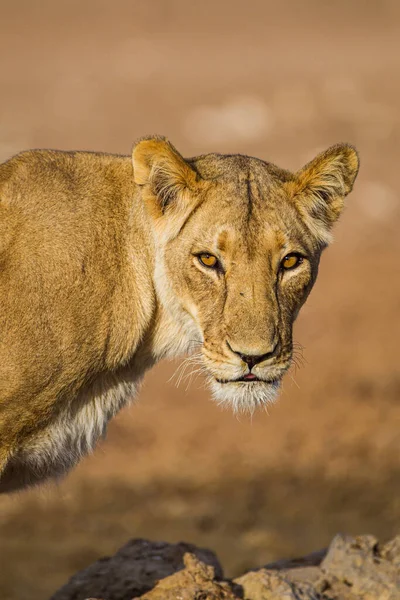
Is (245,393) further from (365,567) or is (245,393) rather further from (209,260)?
(365,567)

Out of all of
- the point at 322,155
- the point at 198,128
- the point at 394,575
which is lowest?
the point at 394,575

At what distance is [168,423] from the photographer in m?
11.6

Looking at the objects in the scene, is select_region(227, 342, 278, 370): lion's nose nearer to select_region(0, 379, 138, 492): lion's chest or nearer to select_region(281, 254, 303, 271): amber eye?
select_region(281, 254, 303, 271): amber eye

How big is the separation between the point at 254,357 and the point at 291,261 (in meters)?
0.54

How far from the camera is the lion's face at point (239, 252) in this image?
4.49 metres

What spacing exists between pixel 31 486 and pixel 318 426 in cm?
706

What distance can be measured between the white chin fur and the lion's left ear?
2.81 ft

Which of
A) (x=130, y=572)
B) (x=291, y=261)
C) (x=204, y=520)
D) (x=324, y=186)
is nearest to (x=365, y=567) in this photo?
(x=130, y=572)

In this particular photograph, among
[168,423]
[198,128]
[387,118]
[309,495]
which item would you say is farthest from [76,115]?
[309,495]

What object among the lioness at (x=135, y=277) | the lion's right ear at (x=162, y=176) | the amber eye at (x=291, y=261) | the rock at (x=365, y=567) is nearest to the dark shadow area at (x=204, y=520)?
the rock at (x=365, y=567)

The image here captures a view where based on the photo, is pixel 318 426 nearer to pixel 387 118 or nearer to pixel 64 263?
pixel 64 263

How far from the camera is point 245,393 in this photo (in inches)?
179

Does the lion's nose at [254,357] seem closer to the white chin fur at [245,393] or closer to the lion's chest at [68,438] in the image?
the white chin fur at [245,393]

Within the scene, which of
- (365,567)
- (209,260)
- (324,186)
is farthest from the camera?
(365,567)
